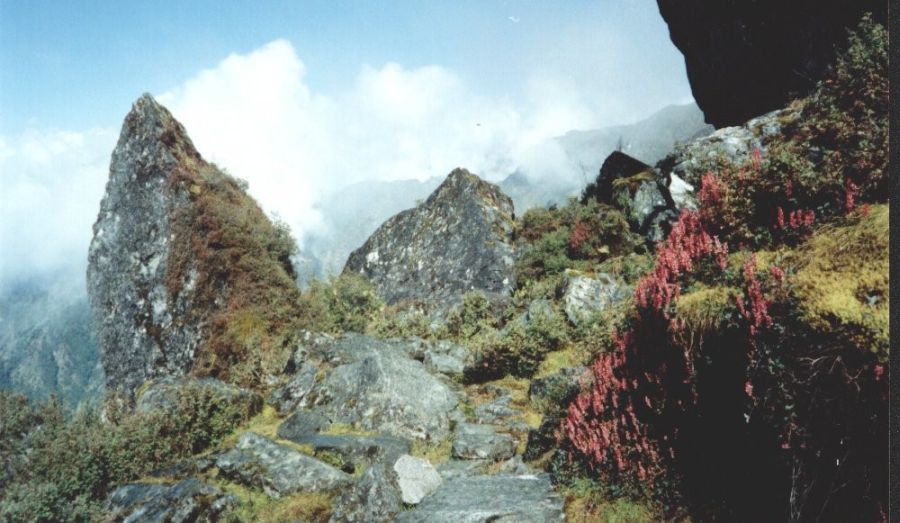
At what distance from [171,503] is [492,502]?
4221 mm

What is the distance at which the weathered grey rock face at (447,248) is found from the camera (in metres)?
19.8

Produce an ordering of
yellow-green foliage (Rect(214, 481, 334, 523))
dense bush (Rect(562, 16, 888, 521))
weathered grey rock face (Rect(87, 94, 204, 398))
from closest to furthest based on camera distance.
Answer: dense bush (Rect(562, 16, 888, 521))
yellow-green foliage (Rect(214, 481, 334, 523))
weathered grey rock face (Rect(87, 94, 204, 398))

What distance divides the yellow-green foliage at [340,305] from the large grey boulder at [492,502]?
10148 mm

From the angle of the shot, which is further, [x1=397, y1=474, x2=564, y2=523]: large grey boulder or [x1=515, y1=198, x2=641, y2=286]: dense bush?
[x1=515, y1=198, x2=641, y2=286]: dense bush

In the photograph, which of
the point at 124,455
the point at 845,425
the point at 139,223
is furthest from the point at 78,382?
the point at 845,425

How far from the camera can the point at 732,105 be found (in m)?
25.5

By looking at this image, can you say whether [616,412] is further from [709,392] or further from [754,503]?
[754,503]

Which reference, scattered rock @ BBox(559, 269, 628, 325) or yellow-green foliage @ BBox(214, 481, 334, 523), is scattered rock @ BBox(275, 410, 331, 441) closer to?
yellow-green foliage @ BBox(214, 481, 334, 523)

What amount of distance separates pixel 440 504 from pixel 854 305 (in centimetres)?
422

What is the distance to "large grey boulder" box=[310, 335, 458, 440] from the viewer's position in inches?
333

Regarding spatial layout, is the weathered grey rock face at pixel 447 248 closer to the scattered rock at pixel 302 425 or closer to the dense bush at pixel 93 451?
the scattered rock at pixel 302 425

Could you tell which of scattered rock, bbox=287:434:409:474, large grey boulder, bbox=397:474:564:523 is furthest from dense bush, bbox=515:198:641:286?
large grey boulder, bbox=397:474:564:523

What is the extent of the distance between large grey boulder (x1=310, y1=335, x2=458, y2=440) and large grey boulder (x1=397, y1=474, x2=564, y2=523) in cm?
272

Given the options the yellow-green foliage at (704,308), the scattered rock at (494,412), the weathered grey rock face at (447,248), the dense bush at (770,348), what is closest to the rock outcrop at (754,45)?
the weathered grey rock face at (447,248)
